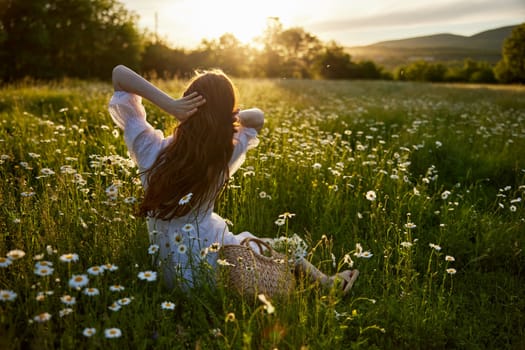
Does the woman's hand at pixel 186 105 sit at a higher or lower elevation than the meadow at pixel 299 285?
higher

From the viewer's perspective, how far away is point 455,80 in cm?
4231

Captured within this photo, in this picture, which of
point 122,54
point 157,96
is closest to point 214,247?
point 157,96

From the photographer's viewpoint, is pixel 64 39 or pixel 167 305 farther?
pixel 64 39

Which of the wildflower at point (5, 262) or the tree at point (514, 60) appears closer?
the wildflower at point (5, 262)

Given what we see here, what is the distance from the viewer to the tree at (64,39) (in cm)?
2838

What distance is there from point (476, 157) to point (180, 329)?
5639 mm

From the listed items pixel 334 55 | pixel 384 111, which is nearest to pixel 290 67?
pixel 334 55

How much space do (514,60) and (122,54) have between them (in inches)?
1271

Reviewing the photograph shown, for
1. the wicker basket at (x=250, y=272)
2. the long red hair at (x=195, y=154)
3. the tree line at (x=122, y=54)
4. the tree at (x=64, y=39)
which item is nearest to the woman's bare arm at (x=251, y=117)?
the long red hair at (x=195, y=154)

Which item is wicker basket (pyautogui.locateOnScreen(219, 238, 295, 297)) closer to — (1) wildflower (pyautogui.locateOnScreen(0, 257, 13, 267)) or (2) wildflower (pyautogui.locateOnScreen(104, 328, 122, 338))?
(2) wildflower (pyautogui.locateOnScreen(104, 328, 122, 338))

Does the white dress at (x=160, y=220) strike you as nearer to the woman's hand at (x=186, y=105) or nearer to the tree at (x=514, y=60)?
the woman's hand at (x=186, y=105)

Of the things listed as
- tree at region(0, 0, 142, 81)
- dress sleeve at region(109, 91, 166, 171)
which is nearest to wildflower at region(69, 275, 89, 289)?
dress sleeve at region(109, 91, 166, 171)

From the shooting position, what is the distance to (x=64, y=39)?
30.6 metres

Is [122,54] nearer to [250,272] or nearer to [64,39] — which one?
[64,39]
